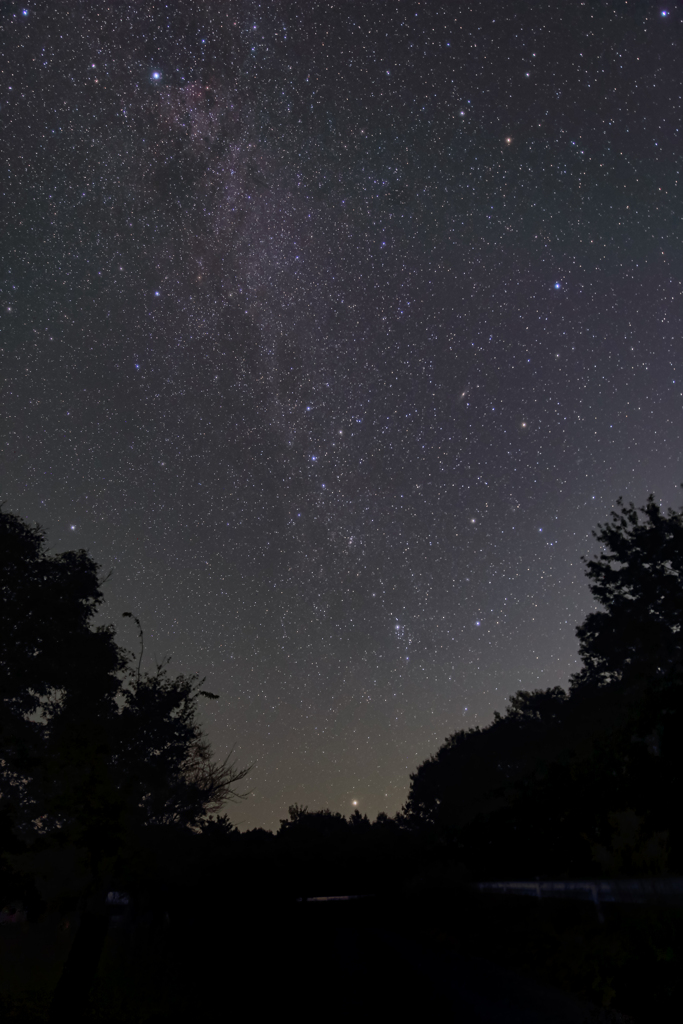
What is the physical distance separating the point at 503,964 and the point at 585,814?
471 cm

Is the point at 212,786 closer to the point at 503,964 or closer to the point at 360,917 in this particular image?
the point at 360,917

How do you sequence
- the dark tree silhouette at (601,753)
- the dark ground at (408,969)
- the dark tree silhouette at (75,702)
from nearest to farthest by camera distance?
1. the dark ground at (408,969)
2. the dark tree silhouette at (601,753)
3. the dark tree silhouette at (75,702)

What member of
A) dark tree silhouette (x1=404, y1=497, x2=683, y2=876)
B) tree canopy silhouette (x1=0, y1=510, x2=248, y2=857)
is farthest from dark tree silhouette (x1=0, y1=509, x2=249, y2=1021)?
dark tree silhouette (x1=404, y1=497, x2=683, y2=876)

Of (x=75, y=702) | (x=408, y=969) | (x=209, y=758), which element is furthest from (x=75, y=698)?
(x=408, y=969)

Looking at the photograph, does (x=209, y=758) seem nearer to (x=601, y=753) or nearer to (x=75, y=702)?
(x=75, y=702)

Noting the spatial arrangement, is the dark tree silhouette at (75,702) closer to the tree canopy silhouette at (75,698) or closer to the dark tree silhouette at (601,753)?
the tree canopy silhouette at (75,698)

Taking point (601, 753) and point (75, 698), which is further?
point (75, 698)

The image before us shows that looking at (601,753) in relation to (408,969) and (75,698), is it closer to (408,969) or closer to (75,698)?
(408,969)

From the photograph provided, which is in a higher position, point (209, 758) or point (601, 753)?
point (209, 758)

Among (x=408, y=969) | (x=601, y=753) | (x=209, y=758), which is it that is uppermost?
(x=209, y=758)

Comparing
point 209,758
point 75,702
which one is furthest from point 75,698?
point 209,758

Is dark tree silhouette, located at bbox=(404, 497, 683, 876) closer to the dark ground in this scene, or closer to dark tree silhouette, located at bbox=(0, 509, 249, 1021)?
the dark ground

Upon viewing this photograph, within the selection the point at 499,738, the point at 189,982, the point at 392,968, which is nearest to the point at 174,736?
the point at 189,982

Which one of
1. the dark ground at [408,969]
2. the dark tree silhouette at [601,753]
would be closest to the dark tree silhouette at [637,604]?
the dark tree silhouette at [601,753]
